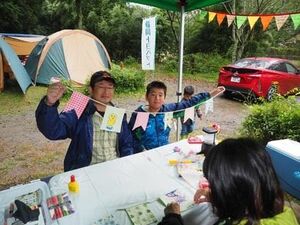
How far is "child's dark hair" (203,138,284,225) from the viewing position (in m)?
1.05

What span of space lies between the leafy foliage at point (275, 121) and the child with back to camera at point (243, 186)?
3198mm

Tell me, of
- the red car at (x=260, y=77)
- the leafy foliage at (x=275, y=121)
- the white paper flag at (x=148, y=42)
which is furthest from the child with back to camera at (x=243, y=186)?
the red car at (x=260, y=77)

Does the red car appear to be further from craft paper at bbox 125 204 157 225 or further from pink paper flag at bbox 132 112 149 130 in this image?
craft paper at bbox 125 204 157 225

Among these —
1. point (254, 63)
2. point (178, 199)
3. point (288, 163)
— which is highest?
point (254, 63)

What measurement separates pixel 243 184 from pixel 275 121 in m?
3.50

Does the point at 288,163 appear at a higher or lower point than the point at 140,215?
lower

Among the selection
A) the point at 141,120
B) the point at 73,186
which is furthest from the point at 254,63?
the point at 73,186

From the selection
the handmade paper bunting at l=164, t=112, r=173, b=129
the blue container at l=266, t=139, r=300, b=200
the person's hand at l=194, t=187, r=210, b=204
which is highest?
the handmade paper bunting at l=164, t=112, r=173, b=129

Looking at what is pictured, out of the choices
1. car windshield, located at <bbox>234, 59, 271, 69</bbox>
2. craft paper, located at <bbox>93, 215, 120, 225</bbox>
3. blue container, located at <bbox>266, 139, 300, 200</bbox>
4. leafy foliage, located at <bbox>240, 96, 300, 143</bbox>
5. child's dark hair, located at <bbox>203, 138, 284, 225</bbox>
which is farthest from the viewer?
car windshield, located at <bbox>234, 59, 271, 69</bbox>

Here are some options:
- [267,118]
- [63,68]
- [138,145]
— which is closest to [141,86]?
[63,68]

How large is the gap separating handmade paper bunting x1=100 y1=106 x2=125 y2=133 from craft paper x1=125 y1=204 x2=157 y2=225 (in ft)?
2.84

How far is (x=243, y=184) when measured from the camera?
105 centimetres

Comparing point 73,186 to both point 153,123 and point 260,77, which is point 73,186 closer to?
point 153,123

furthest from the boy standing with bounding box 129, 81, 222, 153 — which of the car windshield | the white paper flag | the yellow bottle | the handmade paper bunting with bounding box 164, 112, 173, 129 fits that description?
the car windshield
